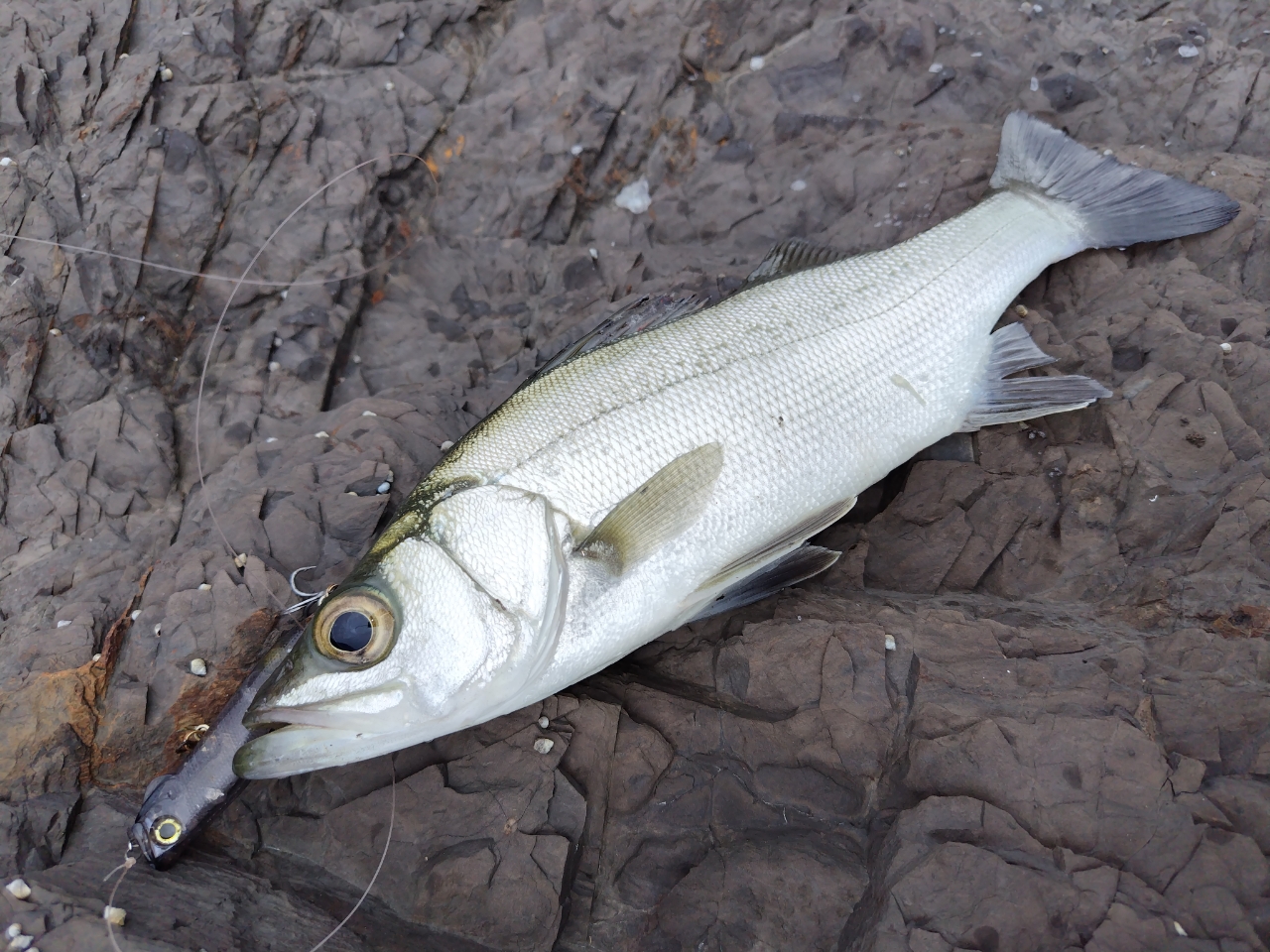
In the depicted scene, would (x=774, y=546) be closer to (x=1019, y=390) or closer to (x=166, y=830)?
(x=1019, y=390)

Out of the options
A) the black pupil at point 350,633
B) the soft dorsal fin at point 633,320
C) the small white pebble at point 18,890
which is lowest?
the small white pebble at point 18,890

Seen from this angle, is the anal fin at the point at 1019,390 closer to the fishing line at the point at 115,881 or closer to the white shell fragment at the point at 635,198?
the white shell fragment at the point at 635,198

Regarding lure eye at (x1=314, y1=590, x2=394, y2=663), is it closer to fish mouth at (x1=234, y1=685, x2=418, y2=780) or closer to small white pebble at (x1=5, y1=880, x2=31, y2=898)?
fish mouth at (x1=234, y1=685, x2=418, y2=780)

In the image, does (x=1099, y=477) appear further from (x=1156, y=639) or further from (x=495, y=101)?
(x=495, y=101)

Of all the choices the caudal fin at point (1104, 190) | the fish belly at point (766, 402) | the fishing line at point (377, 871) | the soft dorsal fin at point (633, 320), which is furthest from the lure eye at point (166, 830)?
the caudal fin at point (1104, 190)

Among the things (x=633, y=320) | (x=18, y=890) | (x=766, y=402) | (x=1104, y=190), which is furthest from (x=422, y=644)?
(x=1104, y=190)

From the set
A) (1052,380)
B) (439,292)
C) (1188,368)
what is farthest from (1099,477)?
(439,292)
